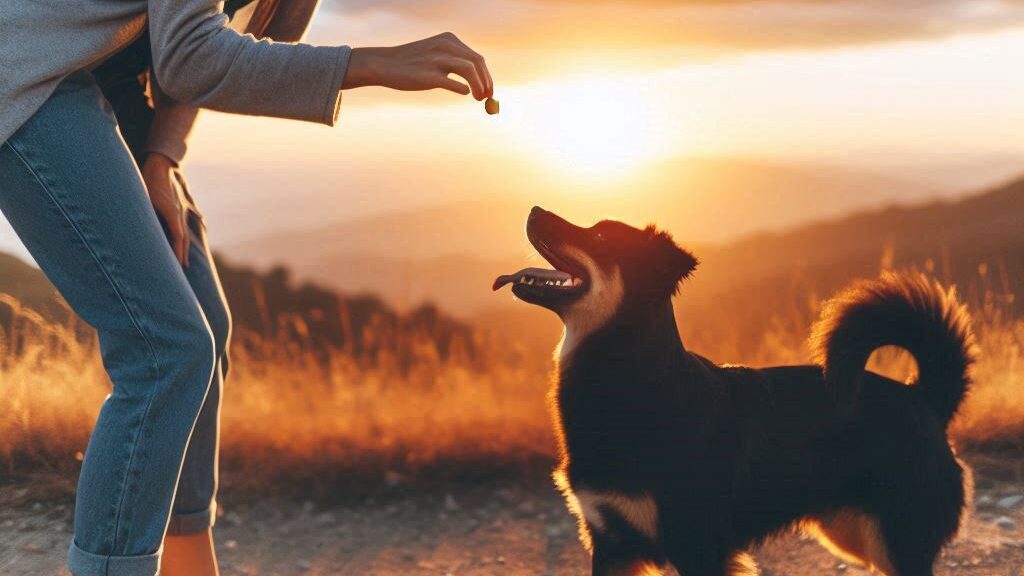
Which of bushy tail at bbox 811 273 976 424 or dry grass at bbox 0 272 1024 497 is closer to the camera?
bushy tail at bbox 811 273 976 424

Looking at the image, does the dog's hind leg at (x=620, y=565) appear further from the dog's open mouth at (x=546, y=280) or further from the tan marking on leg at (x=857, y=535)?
the dog's open mouth at (x=546, y=280)

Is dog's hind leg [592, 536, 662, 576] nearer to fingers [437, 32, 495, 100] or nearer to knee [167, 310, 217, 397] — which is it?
knee [167, 310, 217, 397]

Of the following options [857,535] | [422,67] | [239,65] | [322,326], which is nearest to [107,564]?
[239,65]

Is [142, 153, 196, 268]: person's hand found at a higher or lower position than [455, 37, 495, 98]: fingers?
lower

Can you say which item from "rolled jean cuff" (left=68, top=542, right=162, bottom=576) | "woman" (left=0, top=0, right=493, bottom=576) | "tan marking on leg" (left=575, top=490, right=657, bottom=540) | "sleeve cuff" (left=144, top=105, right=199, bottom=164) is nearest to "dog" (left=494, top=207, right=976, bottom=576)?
"tan marking on leg" (left=575, top=490, right=657, bottom=540)

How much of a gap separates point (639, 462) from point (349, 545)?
2047 millimetres

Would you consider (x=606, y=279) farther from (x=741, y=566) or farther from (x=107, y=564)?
(x=107, y=564)

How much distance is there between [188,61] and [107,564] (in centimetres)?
111

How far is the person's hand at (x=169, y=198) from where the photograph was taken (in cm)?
287

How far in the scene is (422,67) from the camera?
2215 mm

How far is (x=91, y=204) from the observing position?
227cm

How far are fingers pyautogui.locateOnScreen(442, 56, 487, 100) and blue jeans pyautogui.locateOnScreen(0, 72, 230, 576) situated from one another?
0.75 meters

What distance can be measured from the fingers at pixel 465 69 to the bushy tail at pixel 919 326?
1.50 m

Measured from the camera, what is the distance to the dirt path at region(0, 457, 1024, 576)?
4.22 m
